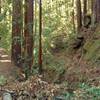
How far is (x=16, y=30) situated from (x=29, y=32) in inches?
60.2

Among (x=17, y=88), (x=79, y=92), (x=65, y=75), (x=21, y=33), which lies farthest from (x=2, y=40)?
(x=79, y=92)

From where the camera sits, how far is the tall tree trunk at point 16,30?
14741mm

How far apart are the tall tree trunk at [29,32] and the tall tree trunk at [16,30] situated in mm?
387

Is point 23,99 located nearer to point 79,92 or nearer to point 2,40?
point 79,92

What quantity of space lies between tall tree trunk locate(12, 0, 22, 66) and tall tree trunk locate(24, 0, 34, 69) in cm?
39

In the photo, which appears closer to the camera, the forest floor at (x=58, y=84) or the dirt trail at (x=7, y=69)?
the forest floor at (x=58, y=84)

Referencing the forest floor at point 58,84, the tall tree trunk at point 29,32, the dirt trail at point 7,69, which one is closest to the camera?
the forest floor at point 58,84

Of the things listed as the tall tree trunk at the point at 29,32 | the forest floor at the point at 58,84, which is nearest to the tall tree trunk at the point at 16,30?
the tall tree trunk at the point at 29,32

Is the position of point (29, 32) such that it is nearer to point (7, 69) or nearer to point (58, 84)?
point (7, 69)

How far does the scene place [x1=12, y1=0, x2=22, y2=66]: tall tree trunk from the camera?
1474cm

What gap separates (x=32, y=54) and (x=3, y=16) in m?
2.28

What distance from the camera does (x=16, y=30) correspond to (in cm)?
1550

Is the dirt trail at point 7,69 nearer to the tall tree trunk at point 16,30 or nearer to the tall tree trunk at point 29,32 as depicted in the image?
the tall tree trunk at point 16,30

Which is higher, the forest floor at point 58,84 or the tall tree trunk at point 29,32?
the tall tree trunk at point 29,32
